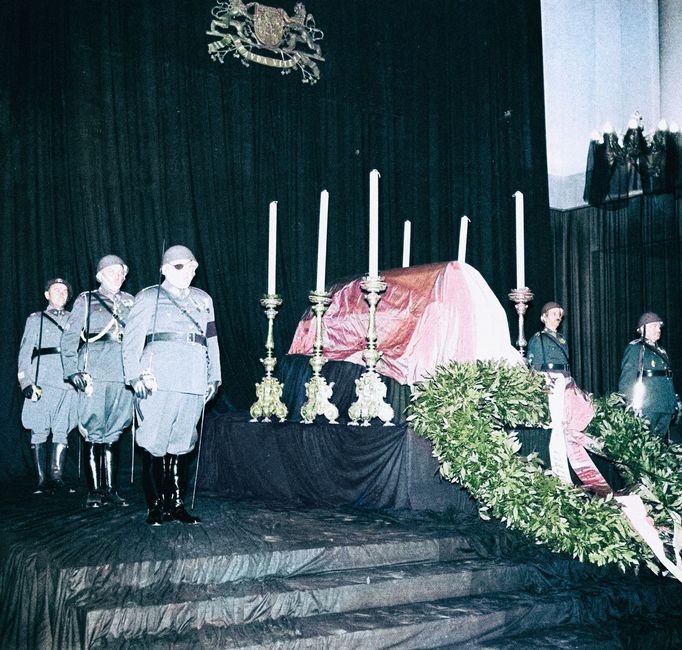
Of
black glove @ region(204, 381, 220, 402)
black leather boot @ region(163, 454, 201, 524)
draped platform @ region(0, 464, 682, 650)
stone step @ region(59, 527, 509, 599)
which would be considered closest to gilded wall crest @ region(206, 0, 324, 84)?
black glove @ region(204, 381, 220, 402)

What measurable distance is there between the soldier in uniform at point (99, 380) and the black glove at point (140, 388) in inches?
25.8

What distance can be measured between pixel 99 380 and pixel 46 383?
84 centimetres

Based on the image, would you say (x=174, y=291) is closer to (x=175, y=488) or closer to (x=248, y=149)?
(x=175, y=488)

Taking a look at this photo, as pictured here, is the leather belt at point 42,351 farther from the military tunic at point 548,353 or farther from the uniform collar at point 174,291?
the military tunic at point 548,353

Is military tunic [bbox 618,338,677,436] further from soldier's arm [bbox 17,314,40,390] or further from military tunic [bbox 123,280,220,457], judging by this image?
soldier's arm [bbox 17,314,40,390]

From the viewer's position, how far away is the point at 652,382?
236 inches

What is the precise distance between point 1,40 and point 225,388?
316 centimetres

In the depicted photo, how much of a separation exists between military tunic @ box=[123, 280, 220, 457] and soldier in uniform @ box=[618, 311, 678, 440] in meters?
3.70

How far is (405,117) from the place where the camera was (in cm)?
793

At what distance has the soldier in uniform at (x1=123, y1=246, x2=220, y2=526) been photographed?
3684 millimetres

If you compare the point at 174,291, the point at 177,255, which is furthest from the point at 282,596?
the point at 177,255

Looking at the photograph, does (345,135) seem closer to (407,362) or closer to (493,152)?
(493,152)

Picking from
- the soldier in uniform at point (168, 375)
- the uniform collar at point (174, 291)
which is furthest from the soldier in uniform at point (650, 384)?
the uniform collar at point (174, 291)

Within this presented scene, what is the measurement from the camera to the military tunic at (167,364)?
368cm
